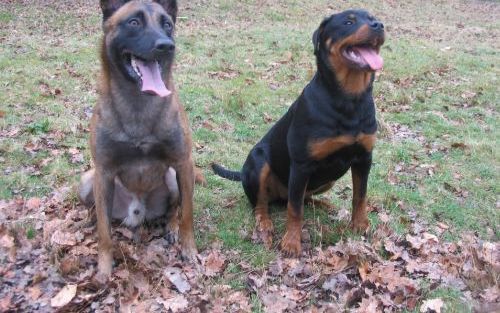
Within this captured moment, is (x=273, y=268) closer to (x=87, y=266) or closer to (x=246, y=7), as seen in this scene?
(x=87, y=266)

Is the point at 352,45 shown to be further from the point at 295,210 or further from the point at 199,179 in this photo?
the point at 199,179

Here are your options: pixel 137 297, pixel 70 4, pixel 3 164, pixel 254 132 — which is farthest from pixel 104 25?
pixel 70 4

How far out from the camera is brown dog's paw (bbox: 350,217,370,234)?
14.6ft

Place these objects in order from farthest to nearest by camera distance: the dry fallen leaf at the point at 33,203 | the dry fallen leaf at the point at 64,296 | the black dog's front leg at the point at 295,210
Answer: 1. the dry fallen leaf at the point at 33,203
2. the black dog's front leg at the point at 295,210
3. the dry fallen leaf at the point at 64,296

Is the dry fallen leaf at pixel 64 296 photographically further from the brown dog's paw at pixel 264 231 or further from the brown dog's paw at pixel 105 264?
the brown dog's paw at pixel 264 231

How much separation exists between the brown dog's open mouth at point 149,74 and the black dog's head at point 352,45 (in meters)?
1.29

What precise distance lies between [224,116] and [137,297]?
4.34 meters

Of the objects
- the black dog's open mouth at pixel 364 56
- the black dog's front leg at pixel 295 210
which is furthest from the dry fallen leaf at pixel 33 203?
the black dog's open mouth at pixel 364 56

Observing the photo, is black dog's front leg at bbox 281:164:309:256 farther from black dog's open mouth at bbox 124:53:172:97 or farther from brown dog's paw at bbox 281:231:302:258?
black dog's open mouth at bbox 124:53:172:97

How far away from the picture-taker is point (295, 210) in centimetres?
423

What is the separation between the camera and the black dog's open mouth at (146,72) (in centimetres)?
364

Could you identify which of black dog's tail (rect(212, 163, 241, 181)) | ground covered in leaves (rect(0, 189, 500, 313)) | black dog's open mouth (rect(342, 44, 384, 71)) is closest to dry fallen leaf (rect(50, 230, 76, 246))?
ground covered in leaves (rect(0, 189, 500, 313))

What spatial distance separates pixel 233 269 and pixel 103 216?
1.06 meters

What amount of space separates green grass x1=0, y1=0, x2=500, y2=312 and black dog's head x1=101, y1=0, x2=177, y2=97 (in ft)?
5.03
